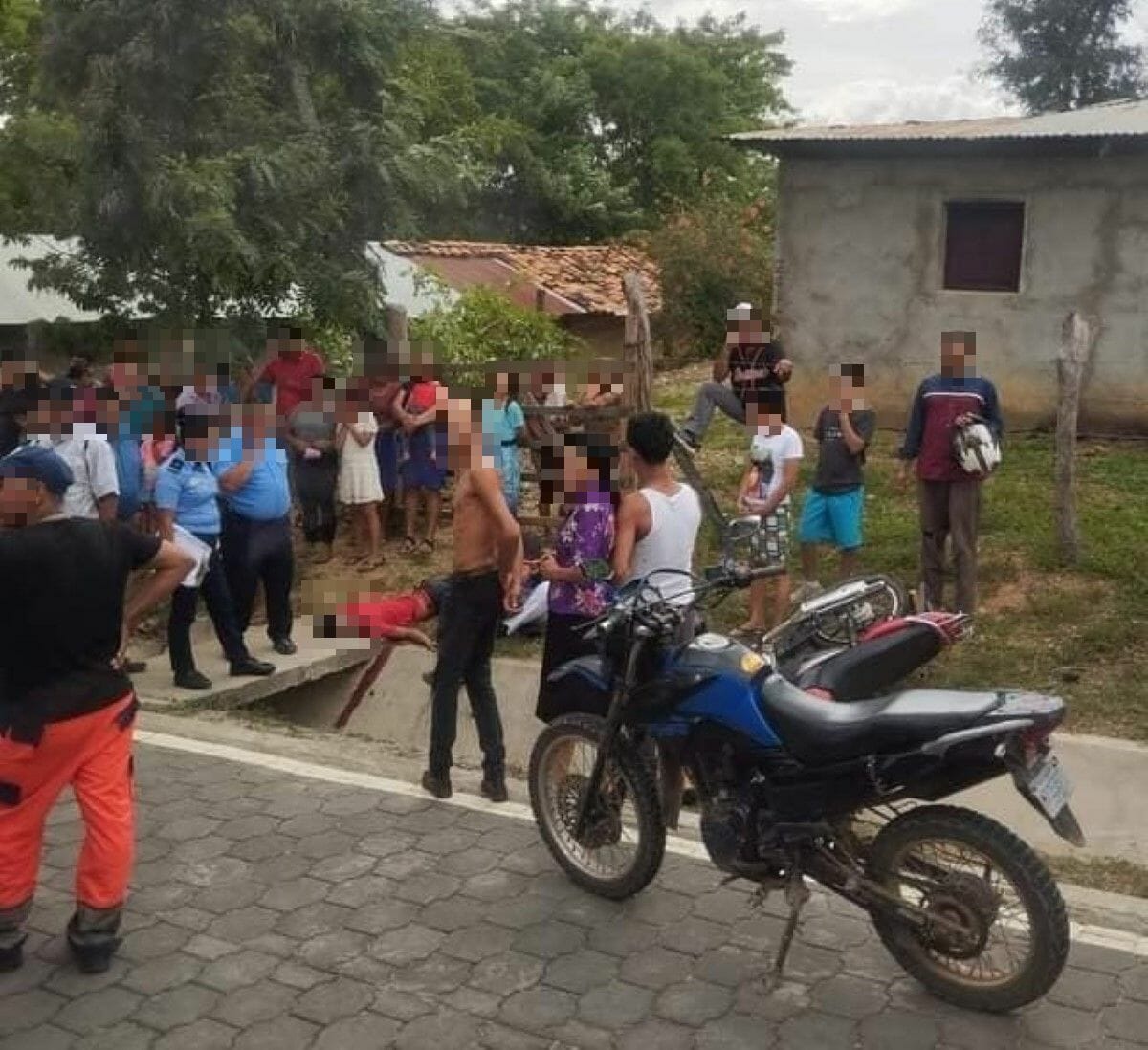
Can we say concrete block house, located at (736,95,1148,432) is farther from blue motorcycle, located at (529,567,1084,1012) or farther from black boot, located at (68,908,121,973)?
black boot, located at (68,908,121,973)

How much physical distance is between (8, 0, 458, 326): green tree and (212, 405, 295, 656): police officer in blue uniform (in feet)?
9.48

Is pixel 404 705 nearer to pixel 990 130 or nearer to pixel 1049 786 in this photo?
pixel 1049 786

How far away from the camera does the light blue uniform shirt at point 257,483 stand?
7676 millimetres

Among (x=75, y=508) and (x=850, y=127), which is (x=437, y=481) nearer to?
(x=75, y=508)

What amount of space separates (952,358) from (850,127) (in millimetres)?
8009

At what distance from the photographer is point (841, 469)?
834 cm

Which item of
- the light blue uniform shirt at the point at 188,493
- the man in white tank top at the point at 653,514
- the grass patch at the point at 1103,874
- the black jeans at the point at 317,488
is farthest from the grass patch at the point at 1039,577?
the man in white tank top at the point at 653,514

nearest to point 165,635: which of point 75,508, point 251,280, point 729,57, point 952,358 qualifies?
point 75,508

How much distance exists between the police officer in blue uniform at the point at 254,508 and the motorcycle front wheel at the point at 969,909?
467 centimetres

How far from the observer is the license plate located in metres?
3.76

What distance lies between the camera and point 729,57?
3638cm

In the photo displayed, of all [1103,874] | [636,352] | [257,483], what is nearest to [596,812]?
[1103,874]

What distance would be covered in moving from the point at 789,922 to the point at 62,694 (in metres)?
2.26

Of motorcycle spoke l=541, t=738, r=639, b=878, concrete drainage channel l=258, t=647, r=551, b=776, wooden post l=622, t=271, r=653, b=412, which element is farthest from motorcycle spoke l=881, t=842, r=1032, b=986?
wooden post l=622, t=271, r=653, b=412
